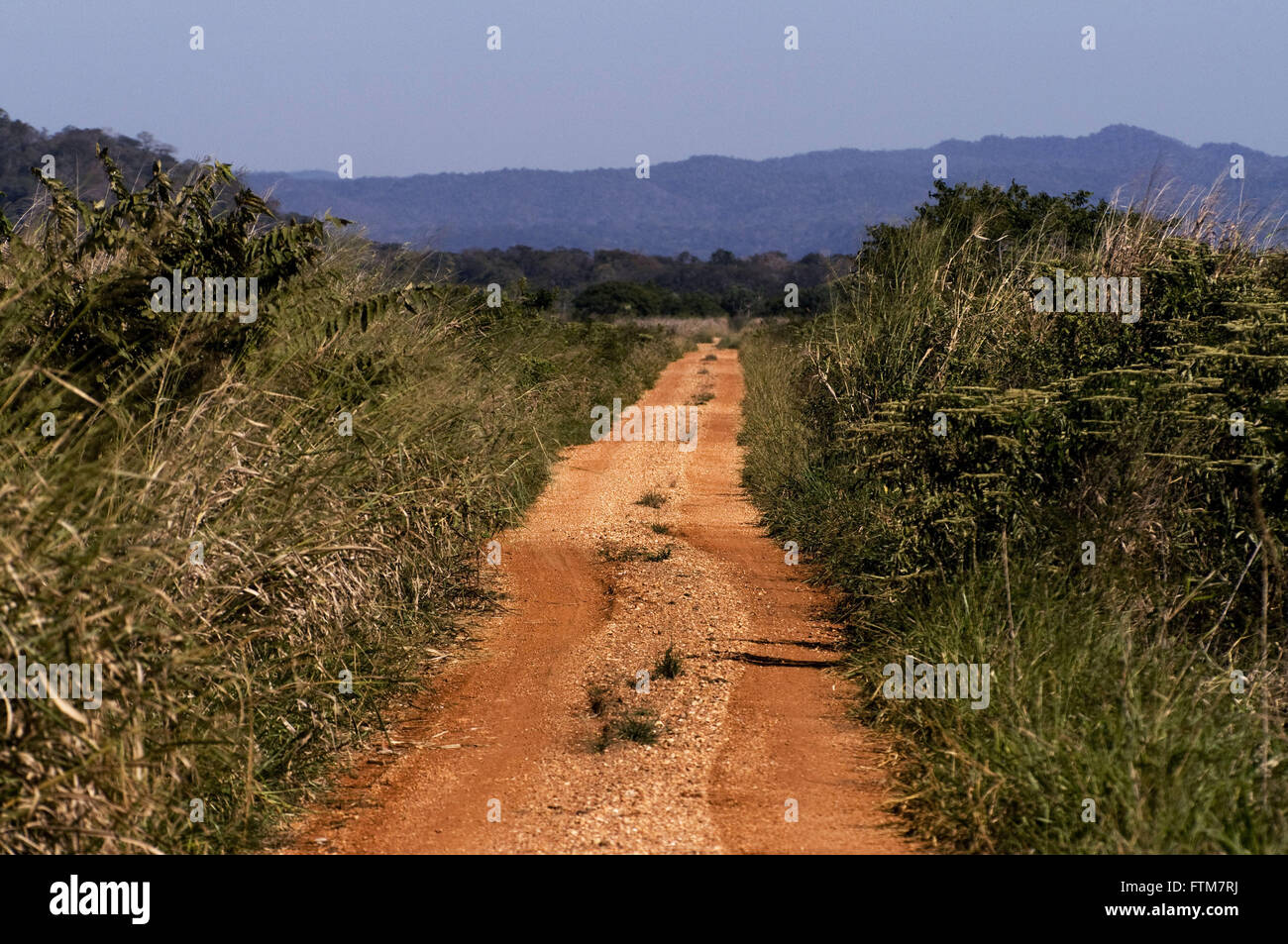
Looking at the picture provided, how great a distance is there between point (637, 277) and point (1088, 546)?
8796 centimetres

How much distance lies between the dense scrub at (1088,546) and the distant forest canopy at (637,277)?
306 cm

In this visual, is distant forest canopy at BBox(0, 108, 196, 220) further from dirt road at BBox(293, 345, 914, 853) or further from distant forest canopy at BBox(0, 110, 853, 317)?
dirt road at BBox(293, 345, 914, 853)

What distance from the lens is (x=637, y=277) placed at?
92.4 meters

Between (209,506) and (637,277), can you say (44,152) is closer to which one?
(209,506)

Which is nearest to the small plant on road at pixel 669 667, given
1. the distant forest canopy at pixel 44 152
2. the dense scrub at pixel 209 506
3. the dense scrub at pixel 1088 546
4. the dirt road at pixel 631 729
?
the dirt road at pixel 631 729

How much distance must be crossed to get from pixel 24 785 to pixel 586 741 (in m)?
2.62

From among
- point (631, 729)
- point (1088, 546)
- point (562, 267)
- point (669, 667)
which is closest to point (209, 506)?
point (631, 729)

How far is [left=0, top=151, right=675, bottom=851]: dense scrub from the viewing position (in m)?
3.39

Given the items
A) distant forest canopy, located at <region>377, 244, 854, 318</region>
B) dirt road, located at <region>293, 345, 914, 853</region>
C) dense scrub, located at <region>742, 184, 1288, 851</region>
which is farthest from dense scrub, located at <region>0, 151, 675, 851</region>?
dense scrub, located at <region>742, 184, 1288, 851</region>

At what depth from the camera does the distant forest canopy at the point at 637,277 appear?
18.8 metres

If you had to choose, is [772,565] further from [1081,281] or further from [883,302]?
[1081,281]

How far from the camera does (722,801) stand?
467 centimetres

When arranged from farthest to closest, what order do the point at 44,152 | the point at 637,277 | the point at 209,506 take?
the point at 637,277 < the point at 44,152 < the point at 209,506
